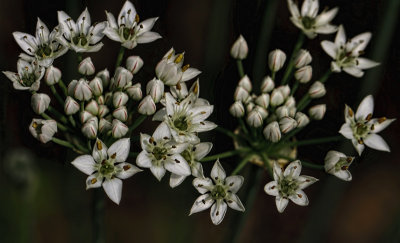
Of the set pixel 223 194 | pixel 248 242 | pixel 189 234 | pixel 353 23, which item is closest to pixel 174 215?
pixel 189 234

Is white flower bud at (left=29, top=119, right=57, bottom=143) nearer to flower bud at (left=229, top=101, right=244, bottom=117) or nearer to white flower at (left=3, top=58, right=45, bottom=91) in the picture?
white flower at (left=3, top=58, right=45, bottom=91)

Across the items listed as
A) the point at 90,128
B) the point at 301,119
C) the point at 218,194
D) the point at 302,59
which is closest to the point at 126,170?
the point at 90,128

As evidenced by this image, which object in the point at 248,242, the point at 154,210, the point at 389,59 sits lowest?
the point at 248,242

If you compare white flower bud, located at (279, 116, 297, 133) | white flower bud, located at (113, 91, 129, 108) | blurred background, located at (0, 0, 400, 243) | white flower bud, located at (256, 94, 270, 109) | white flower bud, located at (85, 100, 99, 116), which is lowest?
blurred background, located at (0, 0, 400, 243)

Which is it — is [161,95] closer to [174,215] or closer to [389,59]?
[174,215]

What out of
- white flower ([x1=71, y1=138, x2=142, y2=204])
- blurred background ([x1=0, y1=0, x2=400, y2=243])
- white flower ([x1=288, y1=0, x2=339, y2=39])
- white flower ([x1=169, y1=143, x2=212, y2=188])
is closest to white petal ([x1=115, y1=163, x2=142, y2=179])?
white flower ([x1=71, y1=138, x2=142, y2=204])

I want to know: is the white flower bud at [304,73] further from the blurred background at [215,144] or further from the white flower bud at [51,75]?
the white flower bud at [51,75]
